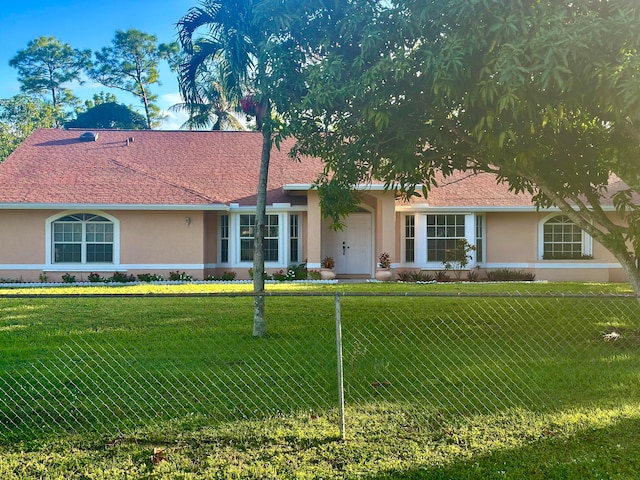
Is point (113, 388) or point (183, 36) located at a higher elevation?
point (183, 36)

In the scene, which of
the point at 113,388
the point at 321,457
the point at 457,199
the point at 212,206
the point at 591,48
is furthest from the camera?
the point at 457,199

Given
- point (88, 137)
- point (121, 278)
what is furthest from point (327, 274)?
point (88, 137)

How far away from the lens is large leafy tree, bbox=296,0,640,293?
5.97m

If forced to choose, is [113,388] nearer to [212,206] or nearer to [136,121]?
[212,206]

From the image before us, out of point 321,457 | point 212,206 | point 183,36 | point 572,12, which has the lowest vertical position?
point 321,457

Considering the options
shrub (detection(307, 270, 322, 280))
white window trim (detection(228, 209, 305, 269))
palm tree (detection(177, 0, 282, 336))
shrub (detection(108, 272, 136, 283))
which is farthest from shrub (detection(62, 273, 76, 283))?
palm tree (detection(177, 0, 282, 336))

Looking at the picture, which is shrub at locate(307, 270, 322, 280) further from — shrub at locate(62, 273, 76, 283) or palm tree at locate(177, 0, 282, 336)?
palm tree at locate(177, 0, 282, 336)

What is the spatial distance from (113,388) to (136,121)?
124 feet

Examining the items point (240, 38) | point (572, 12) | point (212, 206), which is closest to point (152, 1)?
point (212, 206)

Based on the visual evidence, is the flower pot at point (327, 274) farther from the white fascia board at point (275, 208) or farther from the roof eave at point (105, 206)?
the roof eave at point (105, 206)

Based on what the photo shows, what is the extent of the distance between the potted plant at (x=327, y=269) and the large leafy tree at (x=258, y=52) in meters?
9.34

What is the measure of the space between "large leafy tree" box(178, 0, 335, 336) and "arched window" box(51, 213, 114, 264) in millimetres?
10820

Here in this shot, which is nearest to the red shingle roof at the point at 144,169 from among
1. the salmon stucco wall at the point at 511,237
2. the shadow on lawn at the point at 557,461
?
the salmon stucco wall at the point at 511,237

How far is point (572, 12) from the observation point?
6742 millimetres
